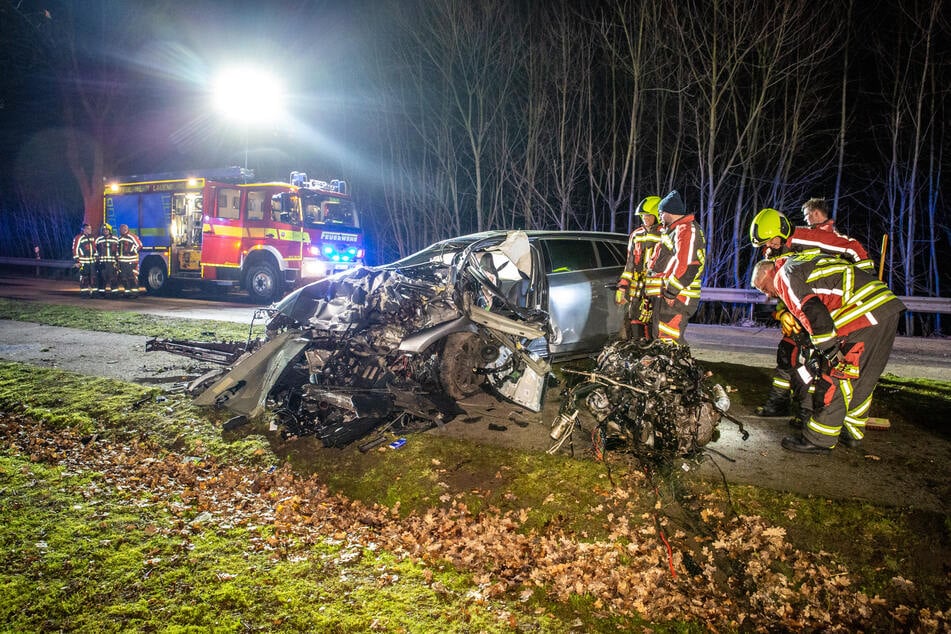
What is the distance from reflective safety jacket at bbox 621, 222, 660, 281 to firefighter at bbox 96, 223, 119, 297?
13.5 m

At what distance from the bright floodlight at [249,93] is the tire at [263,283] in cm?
953

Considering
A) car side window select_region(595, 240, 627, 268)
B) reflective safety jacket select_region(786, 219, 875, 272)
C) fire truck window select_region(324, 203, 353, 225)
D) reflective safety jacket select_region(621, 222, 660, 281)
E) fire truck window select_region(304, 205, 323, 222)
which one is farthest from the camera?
fire truck window select_region(324, 203, 353, 225)

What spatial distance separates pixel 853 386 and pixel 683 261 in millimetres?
1693

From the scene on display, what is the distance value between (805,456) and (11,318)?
12537 millimetres

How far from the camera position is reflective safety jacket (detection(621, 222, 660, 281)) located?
5301mm

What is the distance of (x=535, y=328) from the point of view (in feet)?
15.6

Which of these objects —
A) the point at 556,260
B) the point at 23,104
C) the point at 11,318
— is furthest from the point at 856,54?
the point at 23,104

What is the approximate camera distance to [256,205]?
43.0 ft

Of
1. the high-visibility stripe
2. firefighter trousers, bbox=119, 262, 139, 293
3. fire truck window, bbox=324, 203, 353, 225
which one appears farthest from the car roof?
firefighter trousers, bbox=119, 262, 139, 293

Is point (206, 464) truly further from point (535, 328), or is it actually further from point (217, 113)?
point (217, 113)

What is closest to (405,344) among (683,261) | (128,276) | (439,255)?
(439,255)

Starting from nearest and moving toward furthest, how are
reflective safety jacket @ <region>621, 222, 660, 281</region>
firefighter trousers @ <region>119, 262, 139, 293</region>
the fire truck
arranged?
reflective safety jacket @ <region>621, 222, 660, 281</region> → the fire truck → firefighter trousers @ <region>119, 262, 139, 293</region>

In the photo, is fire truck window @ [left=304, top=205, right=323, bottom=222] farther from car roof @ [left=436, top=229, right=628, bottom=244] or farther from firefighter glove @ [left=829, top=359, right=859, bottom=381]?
firefighter glove @ [left=829, top=359, right=859, bottom=381]

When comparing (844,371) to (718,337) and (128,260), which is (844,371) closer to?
(718,337)
